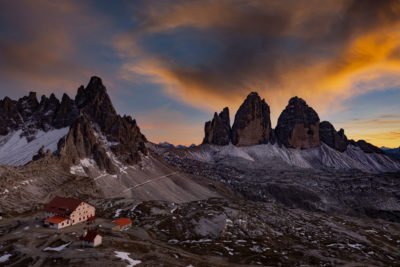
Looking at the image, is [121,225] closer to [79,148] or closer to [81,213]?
[81,213]

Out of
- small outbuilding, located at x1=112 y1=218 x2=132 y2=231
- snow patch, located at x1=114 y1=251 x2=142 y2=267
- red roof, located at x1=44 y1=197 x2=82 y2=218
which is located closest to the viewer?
snow patch, located at x1=114 y1=251 x2=142 y2=267

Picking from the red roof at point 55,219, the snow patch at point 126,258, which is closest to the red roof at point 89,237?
the snow patch at point 126,258

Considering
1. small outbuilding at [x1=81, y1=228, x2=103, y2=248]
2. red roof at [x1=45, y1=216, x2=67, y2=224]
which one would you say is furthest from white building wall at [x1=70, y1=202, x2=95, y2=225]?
small outbuilding at [x1=81, y1=228, x2=103, y2=248]

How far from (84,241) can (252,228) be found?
243ft

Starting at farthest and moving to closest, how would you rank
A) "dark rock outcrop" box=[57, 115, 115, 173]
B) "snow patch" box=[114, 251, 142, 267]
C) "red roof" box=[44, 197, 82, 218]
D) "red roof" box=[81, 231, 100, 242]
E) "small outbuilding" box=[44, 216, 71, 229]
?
"dark rock outcrop" box=[57, 115, 115, 173]
"red roof" box=[44, 197, 82, 218]
"small outbuilding" box=[44, 216, 71, 229]
"red roof" box=[81, 231, 100, 242]
"snow patch" box=[114, 251, 142, 267]

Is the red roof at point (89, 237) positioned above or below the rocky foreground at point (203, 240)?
above

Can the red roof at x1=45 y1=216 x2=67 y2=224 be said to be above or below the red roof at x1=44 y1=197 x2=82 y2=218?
Result: below

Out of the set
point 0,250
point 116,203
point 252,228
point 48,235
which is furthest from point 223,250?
point 116,203

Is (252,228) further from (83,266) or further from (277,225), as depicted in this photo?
(83,266)

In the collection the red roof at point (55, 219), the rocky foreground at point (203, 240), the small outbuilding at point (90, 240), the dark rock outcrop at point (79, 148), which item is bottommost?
the rocky foreground at point (203, 240)

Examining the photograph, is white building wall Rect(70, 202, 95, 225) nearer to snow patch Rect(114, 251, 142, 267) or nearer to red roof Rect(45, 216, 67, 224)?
red roof Rect(45, 216, 67, 224)

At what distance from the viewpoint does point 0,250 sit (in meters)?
57.1

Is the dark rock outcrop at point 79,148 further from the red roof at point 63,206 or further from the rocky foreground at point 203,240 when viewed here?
the red roof at point 63,206

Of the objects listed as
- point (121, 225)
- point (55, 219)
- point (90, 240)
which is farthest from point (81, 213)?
point (90, 240)
